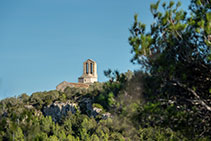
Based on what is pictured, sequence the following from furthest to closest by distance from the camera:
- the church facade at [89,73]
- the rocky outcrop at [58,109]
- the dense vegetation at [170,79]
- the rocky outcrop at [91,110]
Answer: the church facade at [89,73] → the rocky outcrop at [58,109] → the rocky outcrop at [91,110] → the dense vegetation at [170,79]

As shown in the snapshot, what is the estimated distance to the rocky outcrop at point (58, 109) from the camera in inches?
1769

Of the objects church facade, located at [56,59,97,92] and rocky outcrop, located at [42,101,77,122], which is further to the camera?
church facade, located at [56,59,97,92]

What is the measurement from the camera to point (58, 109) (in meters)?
45.8

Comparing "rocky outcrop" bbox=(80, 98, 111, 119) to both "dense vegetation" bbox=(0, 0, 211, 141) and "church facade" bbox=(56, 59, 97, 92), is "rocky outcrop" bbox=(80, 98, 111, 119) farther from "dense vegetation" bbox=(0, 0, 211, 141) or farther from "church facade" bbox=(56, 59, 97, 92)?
"dense vegetation" bbox=(0, 0, 211, 141)

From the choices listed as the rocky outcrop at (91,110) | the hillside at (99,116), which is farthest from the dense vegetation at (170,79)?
the rocky outcrop at (91,110)

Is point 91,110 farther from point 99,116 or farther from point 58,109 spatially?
point 58,109

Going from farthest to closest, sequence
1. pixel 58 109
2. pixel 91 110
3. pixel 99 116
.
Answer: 1. pixel 58 109
2. pixel 91 110
3. pixel 99 116

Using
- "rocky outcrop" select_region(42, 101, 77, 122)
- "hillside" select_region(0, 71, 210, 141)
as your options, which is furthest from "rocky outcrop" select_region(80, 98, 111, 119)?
"rocky outcrop" select_region(42, 101, 77, 122)

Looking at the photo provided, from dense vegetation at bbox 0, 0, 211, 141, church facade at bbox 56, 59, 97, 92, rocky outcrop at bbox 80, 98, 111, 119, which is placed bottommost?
dense vegetation at bbox 0, 0, 211, 141

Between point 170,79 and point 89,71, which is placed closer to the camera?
point 170,79

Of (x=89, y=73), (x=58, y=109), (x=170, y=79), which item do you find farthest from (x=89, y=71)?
(x=170, y=79)

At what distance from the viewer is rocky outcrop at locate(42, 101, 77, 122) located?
147 ft

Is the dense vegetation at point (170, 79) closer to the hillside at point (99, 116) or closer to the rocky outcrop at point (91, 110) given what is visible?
the hillside at point (99, 116)

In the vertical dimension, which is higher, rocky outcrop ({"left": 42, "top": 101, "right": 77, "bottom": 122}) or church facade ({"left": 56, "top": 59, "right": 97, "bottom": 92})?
church facade ({"left": 56, "top": 59, "right": 97, "bottom": 92})
